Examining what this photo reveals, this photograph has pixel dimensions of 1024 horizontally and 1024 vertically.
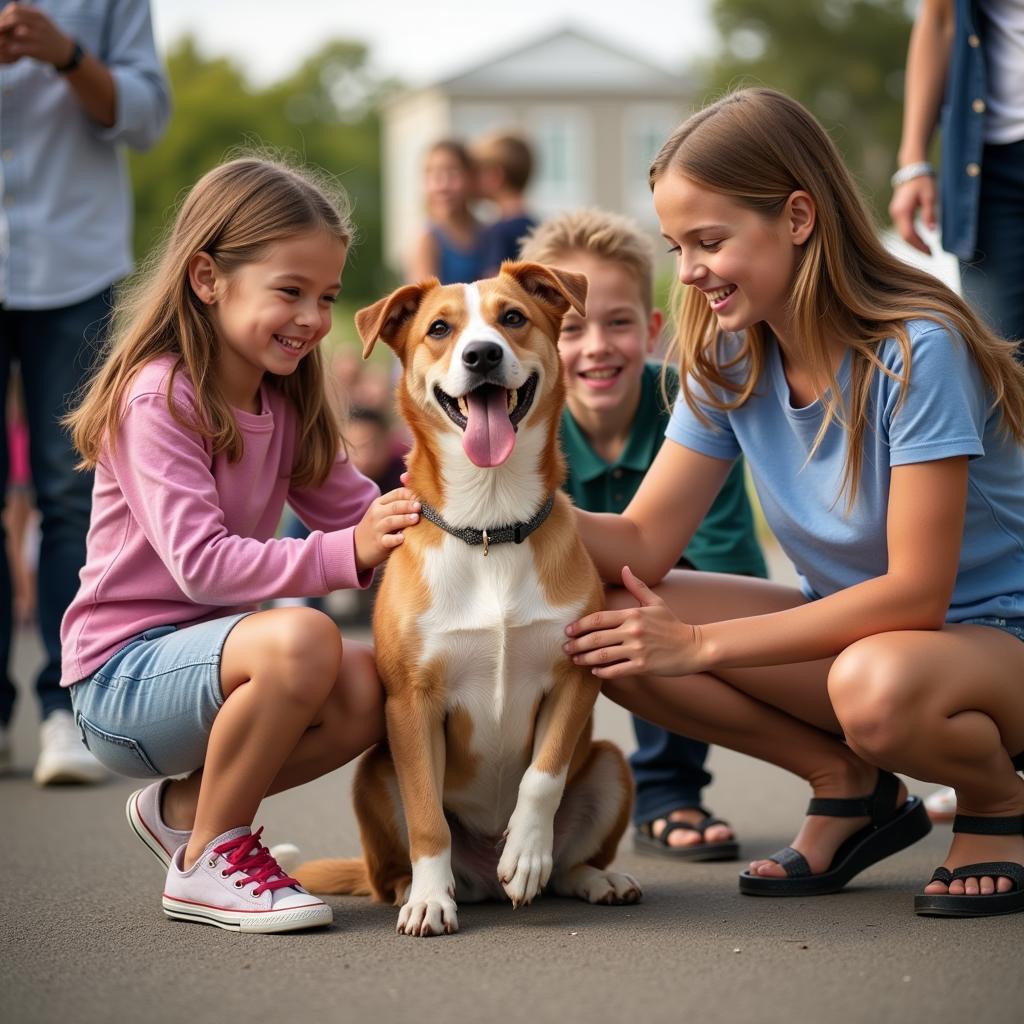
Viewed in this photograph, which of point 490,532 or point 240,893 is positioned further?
point 490,532

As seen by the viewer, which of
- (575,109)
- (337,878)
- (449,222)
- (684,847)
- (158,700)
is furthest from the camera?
(575,109)

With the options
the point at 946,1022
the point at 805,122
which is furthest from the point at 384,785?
the point at 805,122

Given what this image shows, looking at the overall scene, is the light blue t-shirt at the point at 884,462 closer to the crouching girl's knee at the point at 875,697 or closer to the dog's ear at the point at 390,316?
the crouching girl's knee at the point at 875,697

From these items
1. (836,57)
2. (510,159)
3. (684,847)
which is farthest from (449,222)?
(836,57)

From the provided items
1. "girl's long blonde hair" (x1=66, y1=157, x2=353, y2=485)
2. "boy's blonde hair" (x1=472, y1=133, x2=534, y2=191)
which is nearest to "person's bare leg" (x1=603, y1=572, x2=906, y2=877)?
"girl's long blonde hair" (x1=66, y1=157, x2=353, y2=485)

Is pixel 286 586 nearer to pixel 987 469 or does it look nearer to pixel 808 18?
pixel 987 469

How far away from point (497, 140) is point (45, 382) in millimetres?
3776

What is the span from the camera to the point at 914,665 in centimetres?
293

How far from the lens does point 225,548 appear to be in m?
3.13

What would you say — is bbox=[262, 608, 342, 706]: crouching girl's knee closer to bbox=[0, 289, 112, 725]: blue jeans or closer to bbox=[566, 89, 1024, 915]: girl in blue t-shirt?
bbox=[566, 89, 1024, 915]: girl in blue t-shirt

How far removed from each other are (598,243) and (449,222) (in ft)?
11.2

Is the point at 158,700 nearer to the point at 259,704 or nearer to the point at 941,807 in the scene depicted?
the point at 259,704

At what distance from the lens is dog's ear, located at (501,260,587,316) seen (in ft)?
10.9

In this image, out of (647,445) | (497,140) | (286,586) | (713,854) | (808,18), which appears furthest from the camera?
(808,18)
